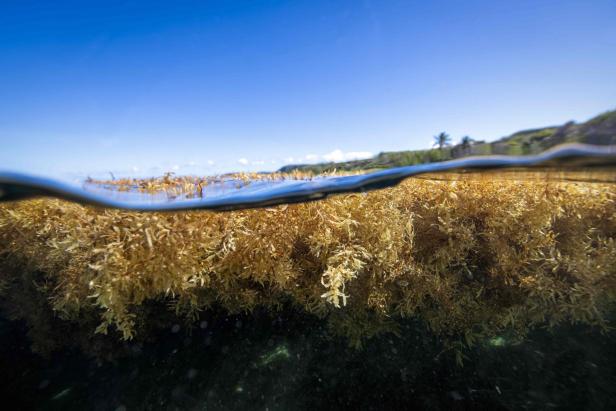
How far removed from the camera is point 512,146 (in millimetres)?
3012

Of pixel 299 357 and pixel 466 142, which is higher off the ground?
pixel 466 142

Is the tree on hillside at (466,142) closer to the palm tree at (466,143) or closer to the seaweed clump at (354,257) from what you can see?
the palm tree at (466,143)

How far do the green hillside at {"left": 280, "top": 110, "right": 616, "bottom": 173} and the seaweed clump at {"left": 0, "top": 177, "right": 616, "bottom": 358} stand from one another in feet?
1.68

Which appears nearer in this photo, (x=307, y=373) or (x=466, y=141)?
(x=466, y=141)

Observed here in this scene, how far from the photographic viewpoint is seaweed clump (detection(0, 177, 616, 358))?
2.75 metres

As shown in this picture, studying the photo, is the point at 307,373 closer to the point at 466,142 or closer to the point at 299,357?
the point at 299,357

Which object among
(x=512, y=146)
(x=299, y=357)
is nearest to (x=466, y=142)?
(x=512, y=146)

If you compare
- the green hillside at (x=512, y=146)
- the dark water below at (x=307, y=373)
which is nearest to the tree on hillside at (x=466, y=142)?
the green hillside at (x=512, y=146)

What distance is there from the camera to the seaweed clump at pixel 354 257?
2.75m

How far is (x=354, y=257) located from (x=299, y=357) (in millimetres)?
2166

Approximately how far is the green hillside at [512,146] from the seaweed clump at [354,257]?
20.2 inches

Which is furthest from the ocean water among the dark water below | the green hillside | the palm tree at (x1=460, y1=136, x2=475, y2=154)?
the palm tree at (x1=460, y1=136, x2=475, y2=154)

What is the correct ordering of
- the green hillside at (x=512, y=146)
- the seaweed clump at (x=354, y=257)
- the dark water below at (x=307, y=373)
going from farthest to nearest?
the dark water below at (x=307, y=373), the seaweed clump at (x=354, y=257), the green hillside at (x=512, y=146)

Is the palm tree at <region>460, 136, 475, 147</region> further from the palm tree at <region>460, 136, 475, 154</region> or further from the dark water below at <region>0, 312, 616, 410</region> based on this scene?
the dark water below at <region>0, 312, 616, 410</region>
